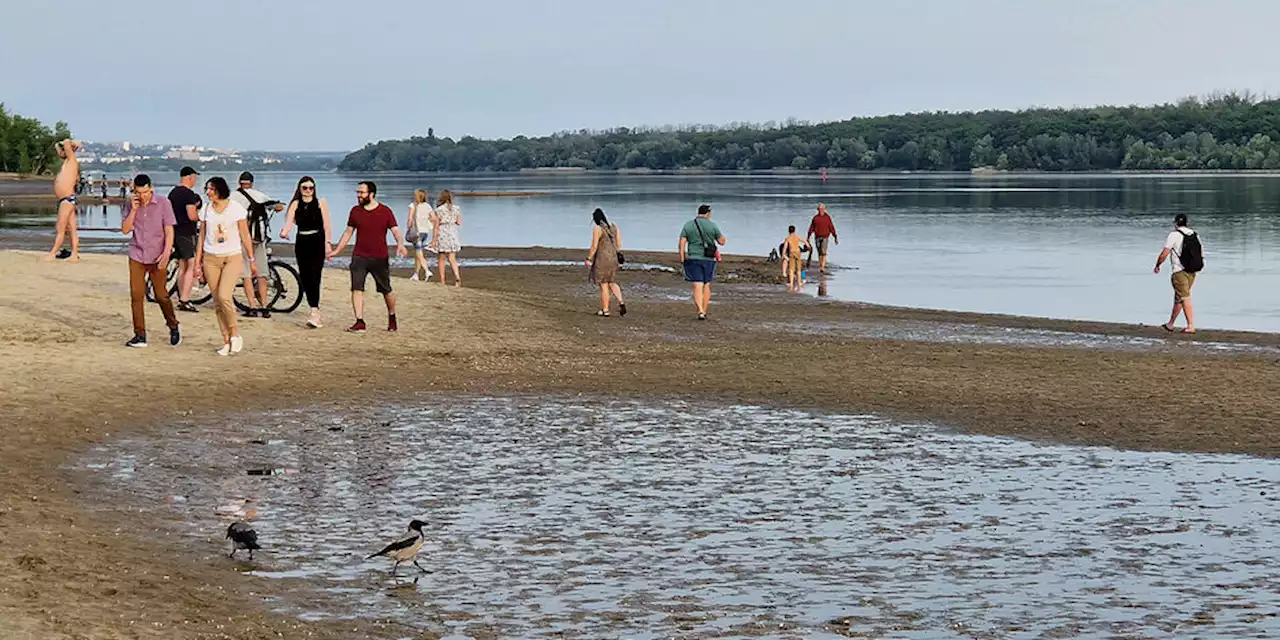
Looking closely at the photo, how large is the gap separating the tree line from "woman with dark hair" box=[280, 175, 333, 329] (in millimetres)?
114563

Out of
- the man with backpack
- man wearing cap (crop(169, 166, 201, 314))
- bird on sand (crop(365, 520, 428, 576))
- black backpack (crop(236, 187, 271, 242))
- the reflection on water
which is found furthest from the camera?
the man with backpack

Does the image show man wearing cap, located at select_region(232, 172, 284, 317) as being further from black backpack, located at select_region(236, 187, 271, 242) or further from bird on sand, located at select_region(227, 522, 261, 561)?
bird on sand, located at select_region(227, 522, 261, 561)

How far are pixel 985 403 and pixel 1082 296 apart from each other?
2287 centimetres

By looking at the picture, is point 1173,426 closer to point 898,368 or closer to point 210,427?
point 898,368

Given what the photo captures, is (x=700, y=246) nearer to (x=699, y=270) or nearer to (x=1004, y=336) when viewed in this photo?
(x=699, y=270)

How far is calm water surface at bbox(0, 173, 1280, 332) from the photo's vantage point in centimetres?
3531

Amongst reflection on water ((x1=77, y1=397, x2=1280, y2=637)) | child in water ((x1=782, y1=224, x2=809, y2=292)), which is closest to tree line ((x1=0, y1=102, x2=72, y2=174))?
child in water ((x1=782, y1=224, x2=809, y2=292))

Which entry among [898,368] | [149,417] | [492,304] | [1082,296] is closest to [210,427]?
[149,417]

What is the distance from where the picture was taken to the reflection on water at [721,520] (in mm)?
8031

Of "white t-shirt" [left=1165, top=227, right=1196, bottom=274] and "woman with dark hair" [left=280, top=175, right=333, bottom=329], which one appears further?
"white t-shirt" [left=1165, top=227, right=1196, bottom=274]

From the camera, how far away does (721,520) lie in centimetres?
1011

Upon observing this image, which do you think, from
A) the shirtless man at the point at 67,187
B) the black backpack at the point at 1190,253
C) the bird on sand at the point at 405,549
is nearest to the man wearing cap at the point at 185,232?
the shirtless man at the point at 67,187

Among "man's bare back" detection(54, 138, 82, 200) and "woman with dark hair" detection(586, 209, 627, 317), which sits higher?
"man's bare back" detection(54, 138, 82, 200)

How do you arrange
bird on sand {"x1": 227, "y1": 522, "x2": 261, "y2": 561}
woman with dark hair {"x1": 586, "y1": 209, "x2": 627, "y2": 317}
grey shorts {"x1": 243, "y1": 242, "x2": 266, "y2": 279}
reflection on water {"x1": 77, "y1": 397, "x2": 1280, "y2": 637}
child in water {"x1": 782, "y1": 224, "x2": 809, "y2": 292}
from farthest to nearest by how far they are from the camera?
child in water {"x1": 782, "y1": 224, "x2": 809, "y2": 292} < woman with dark hair {"x1": 586, "y1": 209, "x2": 627, "y2": 317} < grey shorts {"x1": 243, "y1": 242, "x2": 266, "y2": 279} < bird on sand {"x1": 227, "y1": 522, "x2": 261, "y2": 561} < reflection on water {"x1": 77, "y1": 397, "x2": 1280, "y2": 637}
